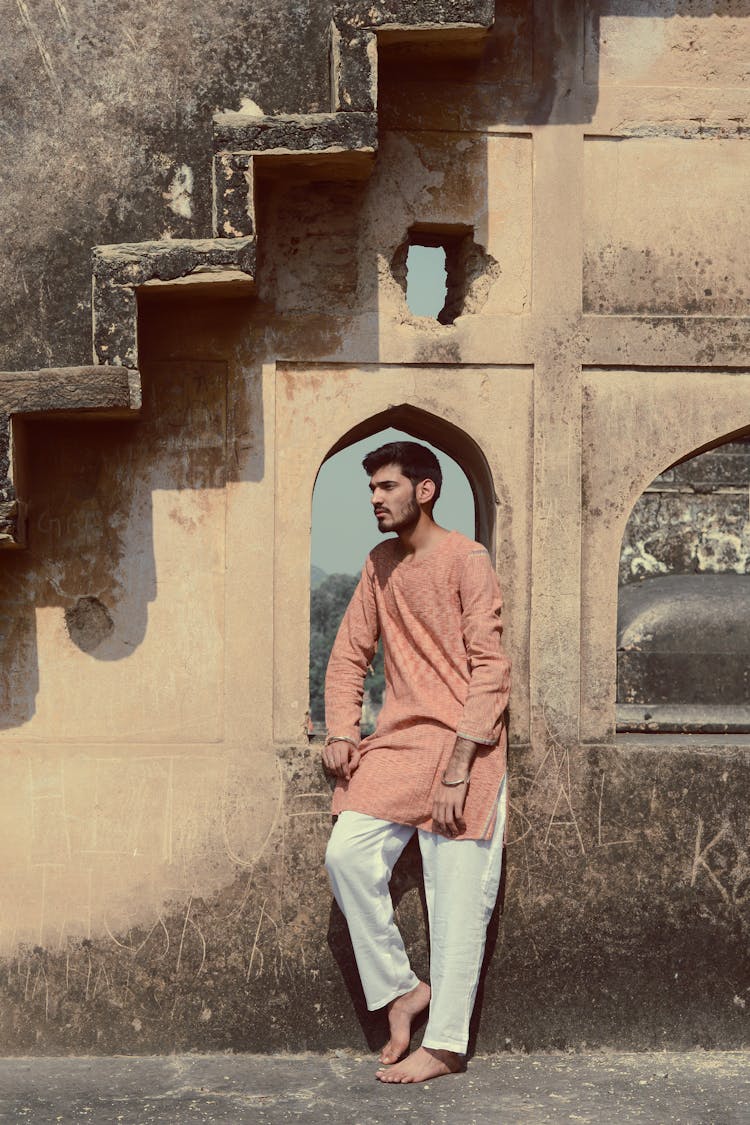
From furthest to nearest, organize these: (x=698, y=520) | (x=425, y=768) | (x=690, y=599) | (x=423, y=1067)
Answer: (x=698, y=520) < (x=690, y=599) < (x=425, y=768) < (x=423, y=1067)

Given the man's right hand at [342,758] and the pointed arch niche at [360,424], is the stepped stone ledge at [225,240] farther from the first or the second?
the man's right hand at [342,758]

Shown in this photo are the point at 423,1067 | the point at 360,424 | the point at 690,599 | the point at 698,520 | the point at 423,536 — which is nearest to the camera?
the point at 423,1067

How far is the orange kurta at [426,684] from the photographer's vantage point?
16.5ft

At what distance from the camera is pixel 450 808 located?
16.2ft

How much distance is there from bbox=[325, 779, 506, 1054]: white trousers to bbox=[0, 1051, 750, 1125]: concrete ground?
26 centimetres

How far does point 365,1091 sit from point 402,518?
1955 millimetres

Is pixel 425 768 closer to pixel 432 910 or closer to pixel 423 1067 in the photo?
pixel 432 910

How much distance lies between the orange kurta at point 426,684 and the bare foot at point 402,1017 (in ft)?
2.04

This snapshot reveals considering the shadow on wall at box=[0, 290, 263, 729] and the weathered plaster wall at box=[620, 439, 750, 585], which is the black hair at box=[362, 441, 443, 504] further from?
the weathered plaster wall at box=[620, 439, 750, 585]

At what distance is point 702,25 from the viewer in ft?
17.7

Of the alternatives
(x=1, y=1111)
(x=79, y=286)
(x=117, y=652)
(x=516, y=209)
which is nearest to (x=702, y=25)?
(x=516, y=209)

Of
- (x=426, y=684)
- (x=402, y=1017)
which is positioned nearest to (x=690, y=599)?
(x=426, y=684)

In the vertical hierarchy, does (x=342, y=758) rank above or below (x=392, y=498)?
below

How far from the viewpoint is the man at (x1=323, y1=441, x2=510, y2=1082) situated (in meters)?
4.97
